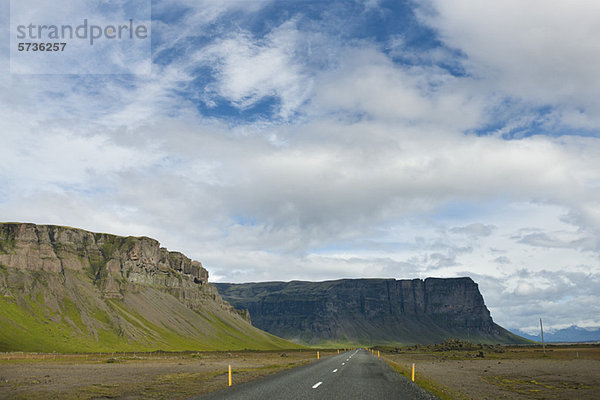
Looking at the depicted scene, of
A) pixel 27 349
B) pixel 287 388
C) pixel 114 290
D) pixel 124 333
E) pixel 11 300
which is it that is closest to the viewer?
pixel 287 388

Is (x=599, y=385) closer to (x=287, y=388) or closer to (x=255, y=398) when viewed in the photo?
(x=287, y=388)

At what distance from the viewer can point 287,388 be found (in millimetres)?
25719

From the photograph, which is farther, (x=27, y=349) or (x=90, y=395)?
A: (x=27, y=349)

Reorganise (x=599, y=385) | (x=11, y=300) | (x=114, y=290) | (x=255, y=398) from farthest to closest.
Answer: (x=114, y=290)
(x=11, y=300)
(x=599, y=385)
(x=255, y=398)

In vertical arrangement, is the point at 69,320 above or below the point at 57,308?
below

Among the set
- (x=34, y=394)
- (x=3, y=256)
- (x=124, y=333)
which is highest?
(x=3, y=256)

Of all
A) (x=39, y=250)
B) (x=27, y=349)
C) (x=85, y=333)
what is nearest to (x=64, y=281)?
(x=39, y=250)

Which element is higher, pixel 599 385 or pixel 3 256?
pixel 3 256

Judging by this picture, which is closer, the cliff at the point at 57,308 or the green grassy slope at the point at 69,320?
the green grassy slope at the point at 69,320

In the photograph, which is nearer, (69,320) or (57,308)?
(69,320)

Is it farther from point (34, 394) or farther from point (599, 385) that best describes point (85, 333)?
point (599, 385)

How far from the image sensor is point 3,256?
17312 cm

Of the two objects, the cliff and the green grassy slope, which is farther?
the cliff

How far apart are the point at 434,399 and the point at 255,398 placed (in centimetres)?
847
